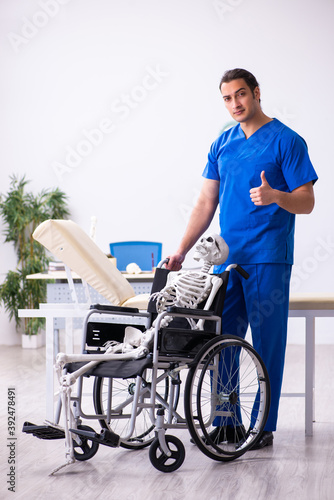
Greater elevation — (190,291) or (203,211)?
(203,211)

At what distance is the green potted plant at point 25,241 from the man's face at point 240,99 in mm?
3679

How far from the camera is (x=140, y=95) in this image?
6273mm

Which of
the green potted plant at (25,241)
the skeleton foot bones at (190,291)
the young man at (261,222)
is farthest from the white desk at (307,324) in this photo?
the green potted plant at (25,241)

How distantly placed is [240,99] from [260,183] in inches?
13.2

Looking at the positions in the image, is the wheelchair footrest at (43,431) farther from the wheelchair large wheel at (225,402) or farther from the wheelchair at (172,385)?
the wheelchair large wheel at (225,402)

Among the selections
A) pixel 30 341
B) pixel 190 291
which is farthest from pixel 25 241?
pixel 190 291

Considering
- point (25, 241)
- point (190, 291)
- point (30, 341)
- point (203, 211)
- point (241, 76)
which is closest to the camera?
point (190, 291)

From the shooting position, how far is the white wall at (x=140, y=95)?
20.0 feet

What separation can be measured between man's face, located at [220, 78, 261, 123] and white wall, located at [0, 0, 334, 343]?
143 inches

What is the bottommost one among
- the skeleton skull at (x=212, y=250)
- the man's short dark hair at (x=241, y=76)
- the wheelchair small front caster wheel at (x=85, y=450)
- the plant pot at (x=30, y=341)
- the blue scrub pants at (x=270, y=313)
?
the plant pot at (x=30, y=341)

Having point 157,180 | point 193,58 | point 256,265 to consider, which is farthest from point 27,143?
point 256,265

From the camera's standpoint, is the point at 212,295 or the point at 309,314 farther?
the point at 309,314

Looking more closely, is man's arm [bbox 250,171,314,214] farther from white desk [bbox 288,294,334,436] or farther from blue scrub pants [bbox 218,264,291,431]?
white desk [bbox 288,294,334,436]

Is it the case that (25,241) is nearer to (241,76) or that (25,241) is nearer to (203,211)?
(203,211)
